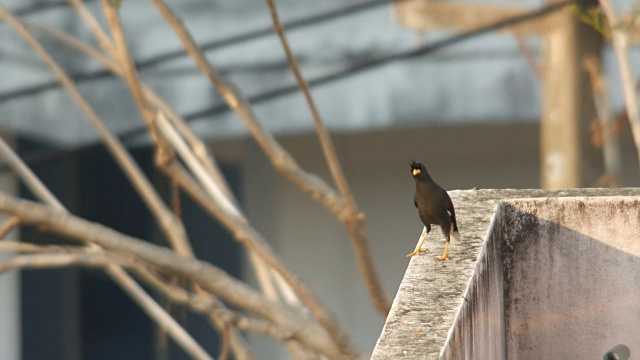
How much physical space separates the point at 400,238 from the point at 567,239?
5400mm

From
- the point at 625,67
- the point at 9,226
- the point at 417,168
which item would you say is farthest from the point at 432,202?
the point at 625,67

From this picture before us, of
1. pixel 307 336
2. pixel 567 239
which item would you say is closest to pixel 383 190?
pixel 307 336

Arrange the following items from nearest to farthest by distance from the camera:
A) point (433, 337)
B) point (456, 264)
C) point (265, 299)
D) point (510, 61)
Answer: point (433, 337), point (456, 264), point (265, 299), point (510, 61)

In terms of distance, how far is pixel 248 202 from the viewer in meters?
9.59

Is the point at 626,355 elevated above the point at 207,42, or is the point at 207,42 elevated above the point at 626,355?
the point at 207,42

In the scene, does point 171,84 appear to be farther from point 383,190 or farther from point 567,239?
point 567,239

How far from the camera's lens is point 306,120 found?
866 cm

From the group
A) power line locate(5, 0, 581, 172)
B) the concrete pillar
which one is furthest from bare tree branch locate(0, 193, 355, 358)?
power line locate(5, 0, 581, 172)

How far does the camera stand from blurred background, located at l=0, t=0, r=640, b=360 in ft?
27.1

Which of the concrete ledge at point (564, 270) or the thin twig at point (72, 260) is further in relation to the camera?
the thin twig at point (72, 260)

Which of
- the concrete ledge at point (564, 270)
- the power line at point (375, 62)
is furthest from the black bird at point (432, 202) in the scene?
the power line at point (375, 62)

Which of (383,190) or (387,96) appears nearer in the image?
(387,96)

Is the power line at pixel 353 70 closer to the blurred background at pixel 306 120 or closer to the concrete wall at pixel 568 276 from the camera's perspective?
the blurred background at pixel 306 120

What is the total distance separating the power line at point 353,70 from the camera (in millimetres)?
8016
